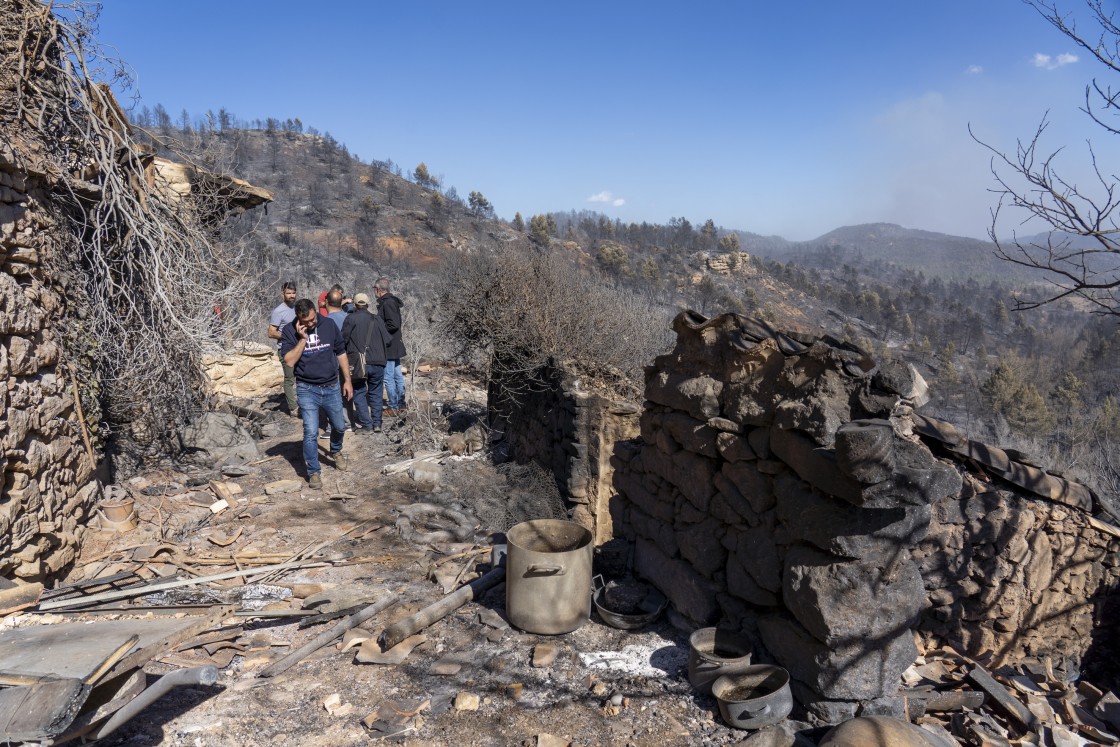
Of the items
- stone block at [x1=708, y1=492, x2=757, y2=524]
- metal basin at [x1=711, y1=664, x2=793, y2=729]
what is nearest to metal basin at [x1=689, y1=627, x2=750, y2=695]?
metal basin at [x1=711, y1=664, x2=793, y2=729]

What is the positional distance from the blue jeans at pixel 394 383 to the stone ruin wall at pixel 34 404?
13.6 ft

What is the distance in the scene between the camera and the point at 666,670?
3.60m

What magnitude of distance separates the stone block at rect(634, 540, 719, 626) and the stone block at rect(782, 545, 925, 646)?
0.88 meters

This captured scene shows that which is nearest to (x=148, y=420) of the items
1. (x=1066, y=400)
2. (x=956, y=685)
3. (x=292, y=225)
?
(x=956, y=685)

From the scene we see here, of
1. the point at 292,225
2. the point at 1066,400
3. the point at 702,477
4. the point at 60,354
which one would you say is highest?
the point at 292,225

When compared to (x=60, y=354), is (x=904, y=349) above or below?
below

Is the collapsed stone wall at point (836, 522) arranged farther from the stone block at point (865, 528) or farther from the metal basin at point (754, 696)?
the metal basin at point (754, 696)

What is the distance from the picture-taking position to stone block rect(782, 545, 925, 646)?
2941mm

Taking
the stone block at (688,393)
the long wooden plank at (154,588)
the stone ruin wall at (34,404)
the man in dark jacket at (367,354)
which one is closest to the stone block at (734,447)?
the stone block at (688,393)

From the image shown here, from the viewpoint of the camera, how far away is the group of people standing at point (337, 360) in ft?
20.9

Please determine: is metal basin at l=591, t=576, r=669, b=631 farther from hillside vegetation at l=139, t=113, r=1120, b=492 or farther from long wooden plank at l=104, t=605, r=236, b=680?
hillside vegetation at l=139, t=113, r=1120, b=492

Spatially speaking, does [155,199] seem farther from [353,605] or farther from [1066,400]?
[1066,400]

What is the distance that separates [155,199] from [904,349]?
3305 cm

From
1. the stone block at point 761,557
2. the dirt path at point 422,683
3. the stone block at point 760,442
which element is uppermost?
the stone block at point 760,442
